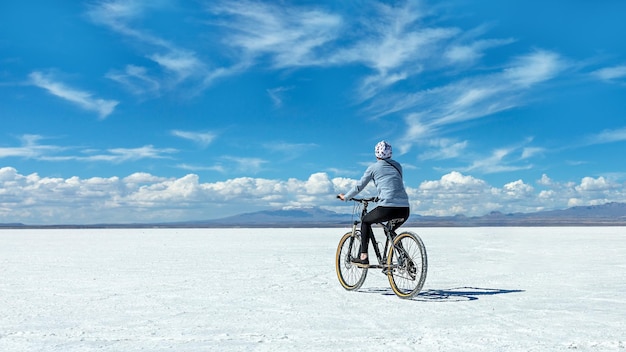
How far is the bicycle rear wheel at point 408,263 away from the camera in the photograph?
7267mm

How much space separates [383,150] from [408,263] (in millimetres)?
1608

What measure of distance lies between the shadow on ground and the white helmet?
2008 millimetres

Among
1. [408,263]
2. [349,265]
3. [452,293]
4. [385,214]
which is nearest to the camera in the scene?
[408,263]

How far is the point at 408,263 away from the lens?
293 inches

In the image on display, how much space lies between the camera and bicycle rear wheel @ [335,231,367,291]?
8.36 m

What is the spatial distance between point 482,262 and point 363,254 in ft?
20.2

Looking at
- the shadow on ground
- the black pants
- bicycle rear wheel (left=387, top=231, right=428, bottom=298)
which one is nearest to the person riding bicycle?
the black pants

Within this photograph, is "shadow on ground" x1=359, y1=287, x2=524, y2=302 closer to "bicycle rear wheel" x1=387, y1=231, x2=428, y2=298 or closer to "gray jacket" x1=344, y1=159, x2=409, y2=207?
"bicycle rear wheel" x1=387, y1=231, x2=428, y2=298

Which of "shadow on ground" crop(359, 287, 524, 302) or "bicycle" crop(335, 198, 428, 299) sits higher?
"bicycle" crop(335, 198, 428, 299)

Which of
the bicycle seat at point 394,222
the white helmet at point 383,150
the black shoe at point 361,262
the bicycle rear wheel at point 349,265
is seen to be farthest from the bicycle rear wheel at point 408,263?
the white helmet at point 383,150

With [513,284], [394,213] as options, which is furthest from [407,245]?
[513,284]

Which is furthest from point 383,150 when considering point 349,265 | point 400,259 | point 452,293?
point 452,293

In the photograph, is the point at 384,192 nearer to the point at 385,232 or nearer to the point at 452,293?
Answer: the point at 385,232

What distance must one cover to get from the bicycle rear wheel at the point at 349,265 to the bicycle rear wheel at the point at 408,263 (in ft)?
2.19
